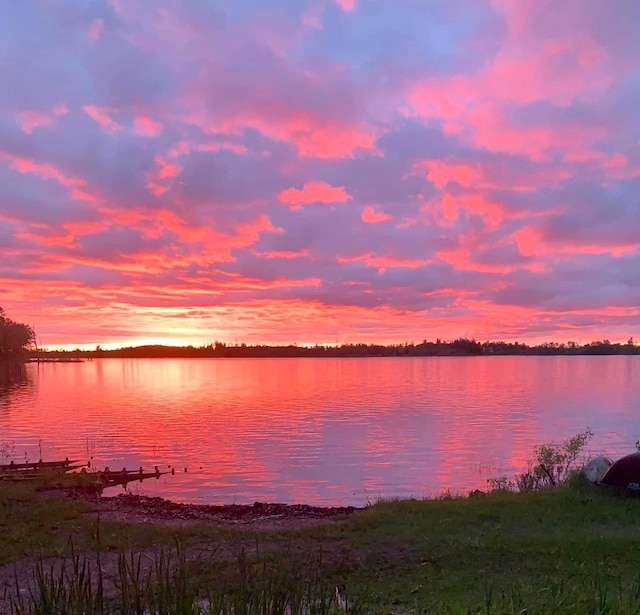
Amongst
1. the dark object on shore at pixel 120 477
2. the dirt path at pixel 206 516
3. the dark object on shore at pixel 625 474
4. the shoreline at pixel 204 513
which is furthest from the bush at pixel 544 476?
the dark object on shore at pixel 120 477

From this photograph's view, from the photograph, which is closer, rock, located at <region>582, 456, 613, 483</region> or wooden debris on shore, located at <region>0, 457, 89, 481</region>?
rock, located at <region>582, 456, 613, 483</region>

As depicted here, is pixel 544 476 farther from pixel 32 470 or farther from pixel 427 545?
pixel 32 470

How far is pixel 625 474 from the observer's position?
1496 centimetres

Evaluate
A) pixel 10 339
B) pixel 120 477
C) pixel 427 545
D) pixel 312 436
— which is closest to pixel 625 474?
pixel 427 545

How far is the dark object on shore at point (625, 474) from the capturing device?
14773 mm

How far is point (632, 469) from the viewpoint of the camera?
48.7ft

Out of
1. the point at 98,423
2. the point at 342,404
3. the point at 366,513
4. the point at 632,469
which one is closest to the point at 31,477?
the point at 366,513

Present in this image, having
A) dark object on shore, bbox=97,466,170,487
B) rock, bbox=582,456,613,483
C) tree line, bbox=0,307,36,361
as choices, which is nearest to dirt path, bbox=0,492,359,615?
dark object on shore, bbox=97,466,170,487

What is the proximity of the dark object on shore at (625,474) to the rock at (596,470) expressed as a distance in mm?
282

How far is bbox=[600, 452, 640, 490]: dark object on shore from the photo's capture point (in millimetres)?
14773

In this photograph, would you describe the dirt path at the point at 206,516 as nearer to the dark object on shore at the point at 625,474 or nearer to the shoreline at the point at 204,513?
the shoreline at the point at 204,513

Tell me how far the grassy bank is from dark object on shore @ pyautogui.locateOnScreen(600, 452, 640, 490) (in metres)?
0.32

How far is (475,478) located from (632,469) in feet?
41.2

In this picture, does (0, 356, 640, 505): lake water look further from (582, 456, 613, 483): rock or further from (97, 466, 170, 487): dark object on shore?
(582, 456, 613, 483): rock
